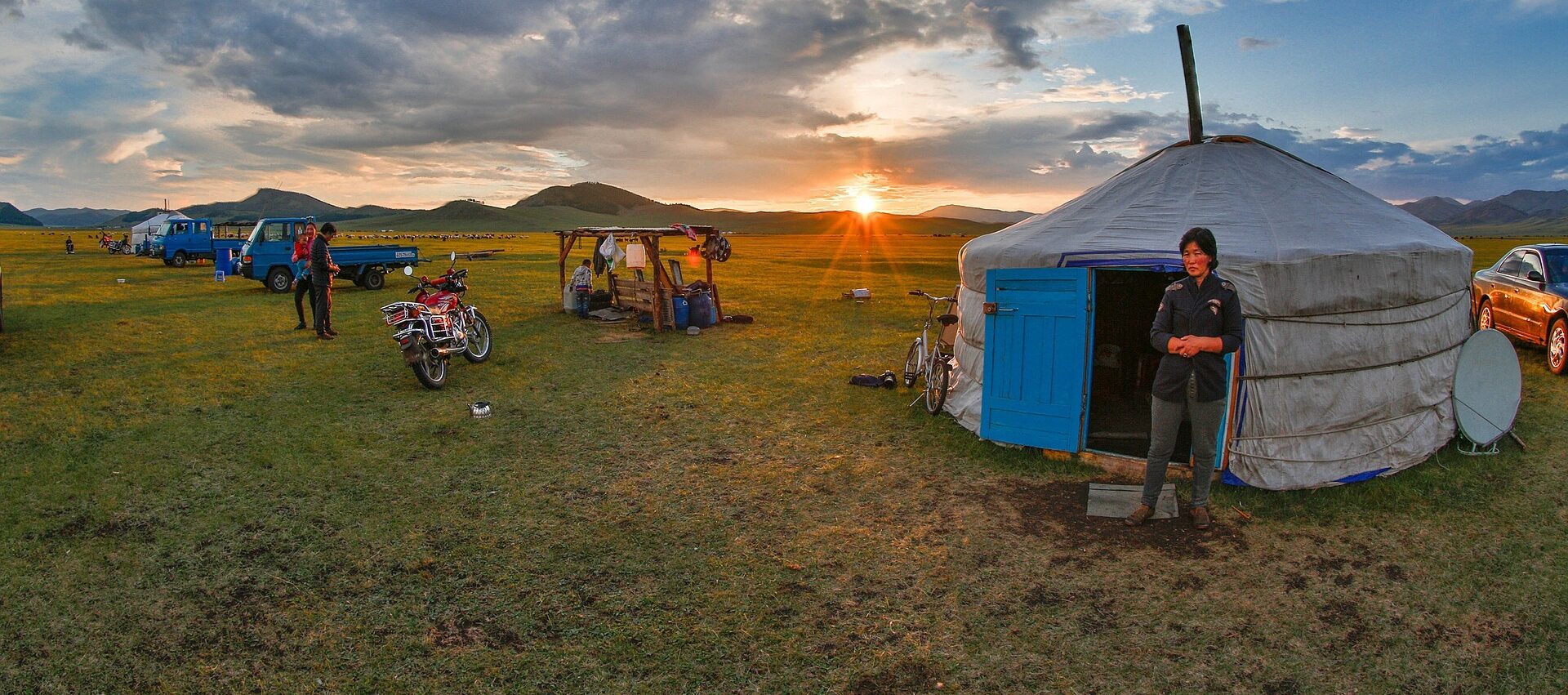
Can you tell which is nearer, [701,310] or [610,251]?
[701,310]

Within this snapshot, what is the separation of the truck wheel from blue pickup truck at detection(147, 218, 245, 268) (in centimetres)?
1117

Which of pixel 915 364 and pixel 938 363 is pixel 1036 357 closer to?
pixel 938 363

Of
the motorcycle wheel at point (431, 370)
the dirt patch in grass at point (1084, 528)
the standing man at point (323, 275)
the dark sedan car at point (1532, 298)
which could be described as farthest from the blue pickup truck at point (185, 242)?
the dark sedan car at point (1532, 298)

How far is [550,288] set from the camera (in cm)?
2330

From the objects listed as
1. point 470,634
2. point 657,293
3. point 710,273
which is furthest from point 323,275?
point 470,634

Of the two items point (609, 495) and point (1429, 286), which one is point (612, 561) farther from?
point (1429, 286)

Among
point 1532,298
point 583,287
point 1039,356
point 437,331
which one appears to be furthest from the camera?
point 583,287

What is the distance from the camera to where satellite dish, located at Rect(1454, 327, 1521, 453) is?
7.27 m

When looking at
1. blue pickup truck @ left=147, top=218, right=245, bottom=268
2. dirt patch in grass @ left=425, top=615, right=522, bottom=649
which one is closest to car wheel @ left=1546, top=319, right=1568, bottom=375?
dirt patch in grass @ left=425, top=615, right=522, bottom=649

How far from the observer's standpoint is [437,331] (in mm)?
10141

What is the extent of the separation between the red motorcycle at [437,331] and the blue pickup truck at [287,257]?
1180 centimetres

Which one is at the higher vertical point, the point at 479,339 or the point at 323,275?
the point at 323,275

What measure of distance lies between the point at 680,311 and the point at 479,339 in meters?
4.24

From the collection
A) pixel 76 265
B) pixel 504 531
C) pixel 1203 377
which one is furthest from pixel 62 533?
pixel 76 265
